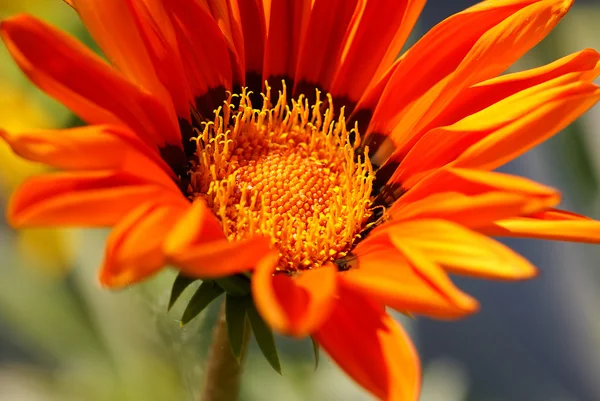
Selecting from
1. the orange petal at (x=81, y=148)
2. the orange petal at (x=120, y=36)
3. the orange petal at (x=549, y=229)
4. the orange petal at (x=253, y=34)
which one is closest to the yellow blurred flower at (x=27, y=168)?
the orange petal at (x=253, y=34)

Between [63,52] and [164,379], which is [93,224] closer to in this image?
[63,52]

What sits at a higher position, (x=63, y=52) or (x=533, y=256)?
(x=63, y=52)

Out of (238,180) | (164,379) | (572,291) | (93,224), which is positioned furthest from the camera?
(572,291)

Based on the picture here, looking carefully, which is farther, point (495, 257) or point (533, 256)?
point (533, 256)

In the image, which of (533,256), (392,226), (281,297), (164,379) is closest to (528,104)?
(392,226)

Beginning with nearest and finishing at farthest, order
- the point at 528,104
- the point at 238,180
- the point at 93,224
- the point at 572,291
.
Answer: the point at 93,224 → the point at 528,104 → the point at 238,180 → the point at 572,291

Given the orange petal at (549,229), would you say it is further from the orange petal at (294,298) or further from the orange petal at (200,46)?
the orange petal at (200,46)

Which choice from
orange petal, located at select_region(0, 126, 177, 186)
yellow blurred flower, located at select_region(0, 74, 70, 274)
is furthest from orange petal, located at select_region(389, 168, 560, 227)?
yellow blurred flower, located at select_region(0, 74, 70, 274)
